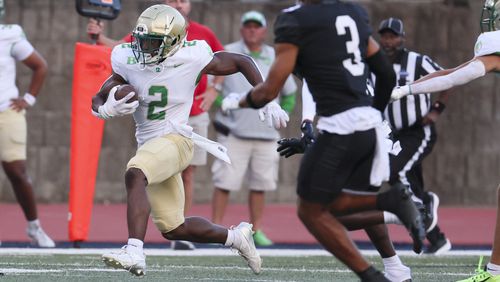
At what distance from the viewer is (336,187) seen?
668 centimetres

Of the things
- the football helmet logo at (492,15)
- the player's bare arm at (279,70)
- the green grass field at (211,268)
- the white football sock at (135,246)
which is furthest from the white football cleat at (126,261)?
the football helmet logo at (492,15)

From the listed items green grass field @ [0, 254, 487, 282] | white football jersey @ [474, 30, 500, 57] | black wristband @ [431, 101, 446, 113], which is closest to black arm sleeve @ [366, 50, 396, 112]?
white football jersey @ [474, 30, 500, 57]

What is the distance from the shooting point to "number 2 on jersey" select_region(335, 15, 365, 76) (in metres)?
6.74

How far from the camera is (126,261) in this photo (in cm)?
734

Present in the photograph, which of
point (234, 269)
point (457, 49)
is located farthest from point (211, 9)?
point (234, 269)

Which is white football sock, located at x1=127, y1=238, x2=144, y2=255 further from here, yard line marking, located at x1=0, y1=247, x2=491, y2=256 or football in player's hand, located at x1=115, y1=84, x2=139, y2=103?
yard line marking, located at x1=0, y1=247, x2=491, y2=256

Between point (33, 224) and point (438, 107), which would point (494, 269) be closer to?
point (438, 107)

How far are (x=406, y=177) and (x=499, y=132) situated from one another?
197 inches

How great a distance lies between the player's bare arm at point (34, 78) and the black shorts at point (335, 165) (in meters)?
4.90

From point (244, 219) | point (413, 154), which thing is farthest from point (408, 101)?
point (244, 219)

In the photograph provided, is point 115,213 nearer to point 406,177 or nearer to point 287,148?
point 406,177

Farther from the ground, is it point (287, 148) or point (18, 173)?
point (287, 148)

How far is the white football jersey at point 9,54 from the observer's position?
11.1 metres

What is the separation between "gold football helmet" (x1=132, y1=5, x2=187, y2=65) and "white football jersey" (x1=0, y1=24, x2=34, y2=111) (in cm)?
322
